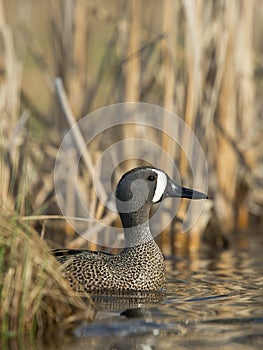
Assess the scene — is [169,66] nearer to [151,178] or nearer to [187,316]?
[151,178]

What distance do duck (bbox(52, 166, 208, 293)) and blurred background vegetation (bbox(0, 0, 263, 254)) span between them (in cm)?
71

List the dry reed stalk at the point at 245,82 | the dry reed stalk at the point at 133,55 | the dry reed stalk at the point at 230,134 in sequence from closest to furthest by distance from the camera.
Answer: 1. the dry reed stalk at the point at 133,55
2. the dry reed stalk at the point at 230,134
3. the dry reed stalk at the point at 245,82

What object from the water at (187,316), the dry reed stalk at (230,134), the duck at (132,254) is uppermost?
the dry reed stalk at (230,134)

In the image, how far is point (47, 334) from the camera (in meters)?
5.08

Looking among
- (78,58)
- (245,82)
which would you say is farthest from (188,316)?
(245,82)

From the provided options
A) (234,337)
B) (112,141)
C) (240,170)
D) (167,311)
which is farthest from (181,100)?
(234,337)

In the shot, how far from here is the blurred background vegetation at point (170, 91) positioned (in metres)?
8.08

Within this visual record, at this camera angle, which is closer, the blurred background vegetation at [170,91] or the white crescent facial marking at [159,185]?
the white crescent facial marking at [159,185]

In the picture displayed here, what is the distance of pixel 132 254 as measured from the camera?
6871 mm

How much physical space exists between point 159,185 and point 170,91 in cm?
130

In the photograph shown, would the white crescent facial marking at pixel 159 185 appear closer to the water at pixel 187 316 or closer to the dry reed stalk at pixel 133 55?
the water at pixel 187 316

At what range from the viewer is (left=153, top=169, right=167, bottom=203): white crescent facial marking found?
23.2ft

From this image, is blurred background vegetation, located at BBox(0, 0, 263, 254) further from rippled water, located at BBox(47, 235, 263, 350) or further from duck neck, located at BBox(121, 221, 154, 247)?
rippled water, located at BBox(47, 235, 263, 350)

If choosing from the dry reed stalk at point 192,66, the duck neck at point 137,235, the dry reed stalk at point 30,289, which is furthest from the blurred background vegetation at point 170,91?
the dry reed stalk at point 30,289
